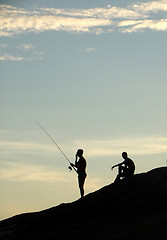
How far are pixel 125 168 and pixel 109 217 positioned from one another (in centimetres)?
288

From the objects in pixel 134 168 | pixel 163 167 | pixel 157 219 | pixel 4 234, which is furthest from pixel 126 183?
pixel 4 234

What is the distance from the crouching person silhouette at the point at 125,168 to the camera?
20903mm

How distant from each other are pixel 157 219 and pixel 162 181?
3801mm

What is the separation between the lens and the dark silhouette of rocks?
16891 mm

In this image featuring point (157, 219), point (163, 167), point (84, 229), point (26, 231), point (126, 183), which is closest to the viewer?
point (157, 219)

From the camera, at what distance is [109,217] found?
18.9 metres

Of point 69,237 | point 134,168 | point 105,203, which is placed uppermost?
point 134,168

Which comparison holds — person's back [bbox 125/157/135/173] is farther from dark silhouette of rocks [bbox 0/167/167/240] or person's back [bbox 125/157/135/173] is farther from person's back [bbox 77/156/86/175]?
person's back [bbox 77/156/86/175]

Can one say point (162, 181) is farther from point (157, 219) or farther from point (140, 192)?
point (157, 219)

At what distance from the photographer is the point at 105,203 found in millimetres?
20172

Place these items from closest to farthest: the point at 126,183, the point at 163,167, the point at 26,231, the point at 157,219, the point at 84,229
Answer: the point at 157,219 → the point at 84,229 → the point at 26,231 → the point at 126,183 → the point at 163,167

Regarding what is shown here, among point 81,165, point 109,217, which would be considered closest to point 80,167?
point 81,165

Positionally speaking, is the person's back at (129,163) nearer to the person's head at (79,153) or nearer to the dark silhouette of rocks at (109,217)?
the dark silhouette of rocks at (109,217)

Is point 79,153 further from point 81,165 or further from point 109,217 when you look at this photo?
point 109,217
